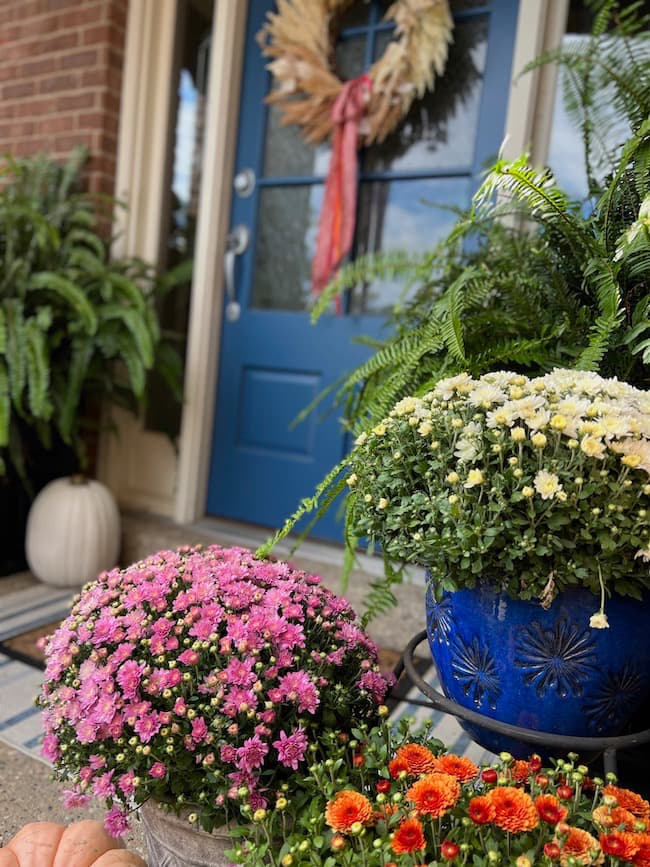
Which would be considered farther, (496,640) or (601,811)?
(496,640)

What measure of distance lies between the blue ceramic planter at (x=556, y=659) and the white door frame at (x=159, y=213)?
1743 millimetres

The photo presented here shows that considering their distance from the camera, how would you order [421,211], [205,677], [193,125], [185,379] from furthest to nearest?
[193,125] < [185,379] < [421,211] < [205,677]

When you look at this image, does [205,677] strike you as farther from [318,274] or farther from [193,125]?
[193,125]

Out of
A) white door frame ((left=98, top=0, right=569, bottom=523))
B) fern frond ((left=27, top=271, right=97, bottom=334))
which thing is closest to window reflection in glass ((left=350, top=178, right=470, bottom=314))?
white door frame ((left=98, top=0, right=569, bottom=523))

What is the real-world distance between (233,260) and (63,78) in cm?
95

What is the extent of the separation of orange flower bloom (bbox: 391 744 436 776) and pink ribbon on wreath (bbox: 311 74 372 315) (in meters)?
1.63

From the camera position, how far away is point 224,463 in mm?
2463

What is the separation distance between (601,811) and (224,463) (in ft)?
6.31

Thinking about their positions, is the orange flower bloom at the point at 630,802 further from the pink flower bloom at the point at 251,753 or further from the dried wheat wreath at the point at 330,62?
the dried wheat wreath at the point at 330,62

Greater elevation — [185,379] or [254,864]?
[185,379]

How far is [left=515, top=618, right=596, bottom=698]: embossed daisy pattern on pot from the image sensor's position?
77 cm

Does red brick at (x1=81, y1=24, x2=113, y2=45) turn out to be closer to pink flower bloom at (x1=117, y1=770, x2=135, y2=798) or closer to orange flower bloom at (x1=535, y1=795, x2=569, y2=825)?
pink flower bloom at (x1=117, y1=770, x2=135, y2=798)

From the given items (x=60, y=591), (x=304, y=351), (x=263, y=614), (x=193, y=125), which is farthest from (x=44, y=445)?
(x=263, y=614)

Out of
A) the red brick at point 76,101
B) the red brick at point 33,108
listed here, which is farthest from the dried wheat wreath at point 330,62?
the red brick at point 33,108
